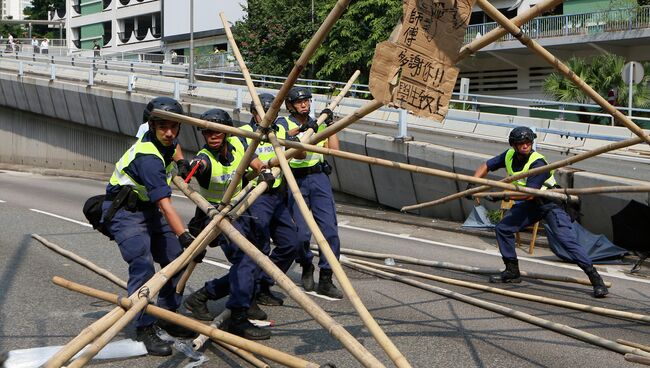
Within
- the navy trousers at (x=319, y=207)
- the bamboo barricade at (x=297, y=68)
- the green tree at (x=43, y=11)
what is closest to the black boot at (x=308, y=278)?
the navy trousers at (x=319, y=207)

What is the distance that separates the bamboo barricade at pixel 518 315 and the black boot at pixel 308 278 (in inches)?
27.7

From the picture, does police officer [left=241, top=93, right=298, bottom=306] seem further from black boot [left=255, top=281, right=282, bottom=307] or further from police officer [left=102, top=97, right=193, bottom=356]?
police officer [left=102, top=97, right=193, bottom=356]

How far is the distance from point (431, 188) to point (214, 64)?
89.2ft

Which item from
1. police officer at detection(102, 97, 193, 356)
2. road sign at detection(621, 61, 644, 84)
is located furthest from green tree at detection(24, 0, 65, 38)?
police officer at detection(102, 97, 193, 356)

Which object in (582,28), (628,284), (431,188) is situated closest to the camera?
(628,284)

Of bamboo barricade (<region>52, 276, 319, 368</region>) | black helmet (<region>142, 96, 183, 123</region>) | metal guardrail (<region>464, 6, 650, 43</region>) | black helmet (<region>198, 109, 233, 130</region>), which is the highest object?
metal guardrail (<region>464, 6, 650, 43</region>)

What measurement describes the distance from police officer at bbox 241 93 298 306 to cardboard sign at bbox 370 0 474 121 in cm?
230

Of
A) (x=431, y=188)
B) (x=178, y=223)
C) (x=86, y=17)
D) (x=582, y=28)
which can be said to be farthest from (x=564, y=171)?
(x=86, y=17)

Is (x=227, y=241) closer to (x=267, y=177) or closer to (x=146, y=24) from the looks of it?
(x=267, y=177)

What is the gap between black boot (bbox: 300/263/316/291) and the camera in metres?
7.93

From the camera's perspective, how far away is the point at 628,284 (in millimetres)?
8773

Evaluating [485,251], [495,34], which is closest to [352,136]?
[485,251]

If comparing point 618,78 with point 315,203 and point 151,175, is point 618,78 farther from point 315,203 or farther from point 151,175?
point 151,175

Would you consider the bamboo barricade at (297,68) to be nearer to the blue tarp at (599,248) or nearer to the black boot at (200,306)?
the black boot at (200,306)
